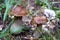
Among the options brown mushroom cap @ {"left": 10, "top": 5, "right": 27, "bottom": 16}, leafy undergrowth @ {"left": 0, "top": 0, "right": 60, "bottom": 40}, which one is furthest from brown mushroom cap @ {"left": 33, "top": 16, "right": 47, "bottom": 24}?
brown mushroom cap @ {"left": 10, "top": 5, "right": 27, "bottom": 16}

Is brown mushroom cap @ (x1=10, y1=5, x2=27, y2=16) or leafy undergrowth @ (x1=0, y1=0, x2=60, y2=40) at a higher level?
brown mushroom cap @ (x1=10, y1=5, x2=27, y2=16)

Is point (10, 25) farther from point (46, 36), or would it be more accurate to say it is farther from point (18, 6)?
point (46, 36)

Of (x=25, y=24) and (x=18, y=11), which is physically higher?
(x=18, y=11)

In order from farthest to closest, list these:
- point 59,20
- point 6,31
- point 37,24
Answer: point 59,20 → point 6,31 → point 37,24

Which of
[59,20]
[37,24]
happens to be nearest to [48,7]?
[59,20]

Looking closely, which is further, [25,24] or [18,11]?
[25,24]

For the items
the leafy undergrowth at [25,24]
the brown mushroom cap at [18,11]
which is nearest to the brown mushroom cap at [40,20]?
the leafy undergrowth at [25,24]

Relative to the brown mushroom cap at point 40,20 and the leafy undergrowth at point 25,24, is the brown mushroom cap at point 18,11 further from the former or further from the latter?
the brown mushroom cap at point 40,20

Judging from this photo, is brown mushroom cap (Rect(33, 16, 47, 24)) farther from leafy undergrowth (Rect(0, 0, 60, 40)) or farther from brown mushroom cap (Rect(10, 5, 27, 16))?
brown mushroom cap (Rect(10, 5, 27, 16))

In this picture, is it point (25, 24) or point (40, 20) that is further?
point (25, 24)

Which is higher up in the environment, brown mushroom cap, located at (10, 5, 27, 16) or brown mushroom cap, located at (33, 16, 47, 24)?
brown mushroom cap, located at (10, 5, 27, 16)

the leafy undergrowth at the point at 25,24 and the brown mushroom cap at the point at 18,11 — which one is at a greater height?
the brown mushroom cap at the point at 18,11
